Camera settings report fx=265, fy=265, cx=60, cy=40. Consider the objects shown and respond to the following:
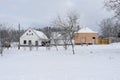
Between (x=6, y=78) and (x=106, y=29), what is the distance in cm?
9958

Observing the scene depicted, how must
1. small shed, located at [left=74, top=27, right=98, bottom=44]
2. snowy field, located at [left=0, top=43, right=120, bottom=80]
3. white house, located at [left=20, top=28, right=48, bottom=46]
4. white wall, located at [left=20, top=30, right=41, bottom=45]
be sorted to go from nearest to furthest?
1. snowy field, located at [left=0, top=43, right=120, bottom=80]
2. small shed, located at [left=74, top=27, right=98, bottom=44]
3. white house, located at [left=20, top=28, right=48, bottom=46]
4. white wall, located at [left=20, top=30, right=41, bottom=45]

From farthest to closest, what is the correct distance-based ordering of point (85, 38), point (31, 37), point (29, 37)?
point (29, 37)
point (31, 37)
point (85, 38)

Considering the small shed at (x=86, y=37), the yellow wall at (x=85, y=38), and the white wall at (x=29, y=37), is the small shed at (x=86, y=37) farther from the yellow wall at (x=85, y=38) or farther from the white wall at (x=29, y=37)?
the white wall at (x=29, y=37)

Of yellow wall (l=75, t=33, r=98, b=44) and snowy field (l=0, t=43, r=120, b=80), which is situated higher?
yellow wall (l=75, t=33, r=98, b=44)

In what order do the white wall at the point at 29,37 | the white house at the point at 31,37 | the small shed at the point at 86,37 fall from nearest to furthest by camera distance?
the small shed at the point at 86,37 < the white house at the point at 31,37 < the white wall at the point at 29,37

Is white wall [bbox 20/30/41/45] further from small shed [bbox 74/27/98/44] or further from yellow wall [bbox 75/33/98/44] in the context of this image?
small shed [bbox 74/27/98/44]

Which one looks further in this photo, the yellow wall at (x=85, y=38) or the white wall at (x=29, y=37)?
the white wall at (x=29, y=37)

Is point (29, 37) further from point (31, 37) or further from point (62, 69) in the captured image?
point (62, 69)

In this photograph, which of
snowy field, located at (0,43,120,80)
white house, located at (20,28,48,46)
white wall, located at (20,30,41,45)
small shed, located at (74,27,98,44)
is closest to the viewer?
snowy field, located at (0,43,120,80)

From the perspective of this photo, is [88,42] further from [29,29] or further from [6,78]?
[6,78]

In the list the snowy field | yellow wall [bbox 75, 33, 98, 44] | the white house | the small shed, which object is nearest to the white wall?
the white house

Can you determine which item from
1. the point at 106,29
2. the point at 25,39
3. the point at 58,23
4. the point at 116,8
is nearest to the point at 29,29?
the point at 25,39

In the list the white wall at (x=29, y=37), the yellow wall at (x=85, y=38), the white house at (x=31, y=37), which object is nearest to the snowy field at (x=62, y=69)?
the yellow wall at (x=85, y=38)

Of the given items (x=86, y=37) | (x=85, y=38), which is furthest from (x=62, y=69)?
(x=86, y=37)
